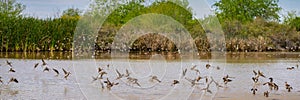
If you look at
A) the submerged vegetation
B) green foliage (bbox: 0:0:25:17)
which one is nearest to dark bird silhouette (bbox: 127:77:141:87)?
the submerged vegetation

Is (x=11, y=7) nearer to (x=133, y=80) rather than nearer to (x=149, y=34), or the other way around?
(x=149, y=34)

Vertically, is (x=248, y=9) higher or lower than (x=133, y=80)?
higher

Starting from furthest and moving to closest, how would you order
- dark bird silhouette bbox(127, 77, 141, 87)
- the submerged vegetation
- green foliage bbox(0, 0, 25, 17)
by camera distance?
green foliage bbox(0, 0, 25, 17), the submerged vegetation, dark bird silhouette bbox(127, 77, 141, 87)

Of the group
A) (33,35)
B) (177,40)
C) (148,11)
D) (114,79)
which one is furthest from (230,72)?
(148,11)

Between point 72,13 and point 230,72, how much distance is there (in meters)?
42.6

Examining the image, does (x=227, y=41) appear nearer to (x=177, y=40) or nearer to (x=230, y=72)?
(x=177, y=40)

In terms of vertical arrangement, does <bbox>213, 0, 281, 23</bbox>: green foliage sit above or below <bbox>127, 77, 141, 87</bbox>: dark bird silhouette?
above

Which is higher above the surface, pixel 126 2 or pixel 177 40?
pixel 126 2

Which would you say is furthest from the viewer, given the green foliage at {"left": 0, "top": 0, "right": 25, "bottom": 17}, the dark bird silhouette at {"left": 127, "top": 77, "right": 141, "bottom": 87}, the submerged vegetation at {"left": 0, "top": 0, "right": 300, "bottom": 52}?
the green foliage at {"left": 0, "top": 0, "right": 25, "bottom": 17}

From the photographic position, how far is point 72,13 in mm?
55062

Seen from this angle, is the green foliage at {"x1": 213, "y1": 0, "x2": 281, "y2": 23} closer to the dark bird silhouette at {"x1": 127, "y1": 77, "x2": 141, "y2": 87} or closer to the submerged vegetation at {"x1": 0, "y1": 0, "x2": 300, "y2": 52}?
the submerged vegetation at {"x1": 0, "y1": 0, "x2": 300, "y2": 52}

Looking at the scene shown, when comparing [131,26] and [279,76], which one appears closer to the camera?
[279,76]

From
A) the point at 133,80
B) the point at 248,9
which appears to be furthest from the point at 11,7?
the point at 133,80

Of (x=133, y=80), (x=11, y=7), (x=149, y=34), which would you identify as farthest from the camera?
(x=11, y=7)
